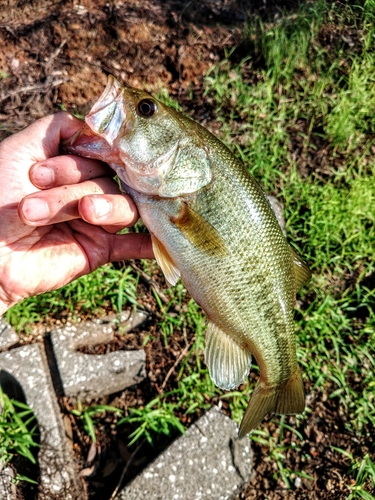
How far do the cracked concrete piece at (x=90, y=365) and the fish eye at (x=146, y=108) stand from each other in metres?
1.91

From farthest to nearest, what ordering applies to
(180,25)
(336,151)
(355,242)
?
1. (180,25)
2. (336,151)
3. (355,242)

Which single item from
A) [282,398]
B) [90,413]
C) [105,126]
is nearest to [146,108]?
[105,126]

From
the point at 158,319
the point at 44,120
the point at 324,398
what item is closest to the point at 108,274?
the point at 158,319

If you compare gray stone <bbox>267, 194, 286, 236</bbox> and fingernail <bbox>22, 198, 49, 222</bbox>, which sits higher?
fingernail <bbox>22, 198, 49, 222</bbox>

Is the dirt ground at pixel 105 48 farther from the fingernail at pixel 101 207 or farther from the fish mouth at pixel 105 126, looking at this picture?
the fish mouth at pixel 105 126

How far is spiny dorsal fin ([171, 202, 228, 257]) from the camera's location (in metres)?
2.22

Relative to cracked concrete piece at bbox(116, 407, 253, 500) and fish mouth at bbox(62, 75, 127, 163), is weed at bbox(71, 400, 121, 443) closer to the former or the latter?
cracked concrete piece at bbox(116, 407, 253, 500)

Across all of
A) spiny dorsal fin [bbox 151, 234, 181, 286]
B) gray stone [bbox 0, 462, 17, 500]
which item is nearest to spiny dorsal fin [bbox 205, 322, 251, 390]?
spiny dorsal fin [bbox 151, 234, 181, 286]

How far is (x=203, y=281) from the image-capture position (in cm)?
231

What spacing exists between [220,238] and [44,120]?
112cm

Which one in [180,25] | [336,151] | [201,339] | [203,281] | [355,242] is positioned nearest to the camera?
[203,281]

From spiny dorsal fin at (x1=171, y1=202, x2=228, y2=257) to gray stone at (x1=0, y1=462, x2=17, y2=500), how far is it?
2.02 meters

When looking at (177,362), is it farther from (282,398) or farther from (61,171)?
(61,171)

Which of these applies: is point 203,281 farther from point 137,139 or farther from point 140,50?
point 140,50
